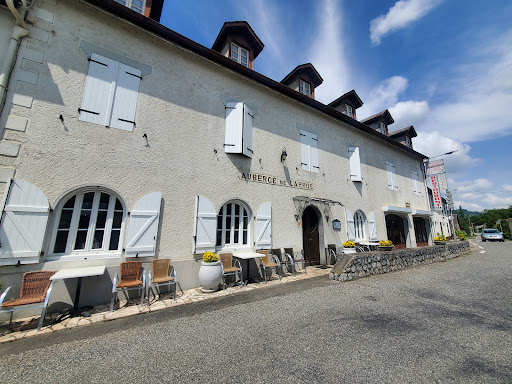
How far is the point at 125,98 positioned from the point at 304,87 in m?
7.54

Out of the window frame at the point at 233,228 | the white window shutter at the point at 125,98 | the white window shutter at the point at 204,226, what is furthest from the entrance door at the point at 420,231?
the white window shutter at the point at 125,98

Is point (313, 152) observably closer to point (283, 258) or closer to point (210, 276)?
point (283, 258)

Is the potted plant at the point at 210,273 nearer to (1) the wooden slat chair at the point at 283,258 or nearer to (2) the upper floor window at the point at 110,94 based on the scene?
(1) the wooden slat chair at the point at 283,258

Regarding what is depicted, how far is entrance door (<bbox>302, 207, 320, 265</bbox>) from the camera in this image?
820cm

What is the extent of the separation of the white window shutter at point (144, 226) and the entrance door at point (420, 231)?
52.6 ft

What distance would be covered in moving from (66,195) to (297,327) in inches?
205

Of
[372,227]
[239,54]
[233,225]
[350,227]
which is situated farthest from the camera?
[372,227]

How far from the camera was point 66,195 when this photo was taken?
427 centimetres

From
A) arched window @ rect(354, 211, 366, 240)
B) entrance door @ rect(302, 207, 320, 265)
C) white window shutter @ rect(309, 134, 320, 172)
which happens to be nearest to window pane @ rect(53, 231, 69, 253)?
entrance door @ rect(302, 207, 320, 265)

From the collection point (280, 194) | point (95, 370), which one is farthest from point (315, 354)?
point (280, 194)

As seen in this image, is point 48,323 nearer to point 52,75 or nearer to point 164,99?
point 52,75

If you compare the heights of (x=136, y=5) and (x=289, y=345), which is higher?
(x=136, y=5)

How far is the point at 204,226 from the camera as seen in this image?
5609 mm

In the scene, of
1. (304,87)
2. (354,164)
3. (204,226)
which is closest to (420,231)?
(354,164)
